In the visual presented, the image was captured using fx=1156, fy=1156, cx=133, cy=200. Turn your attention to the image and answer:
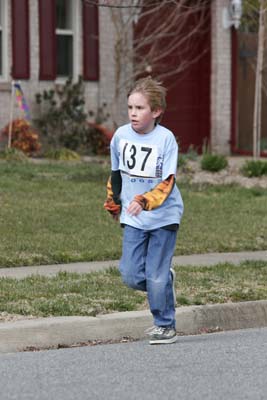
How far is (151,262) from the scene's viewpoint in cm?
800

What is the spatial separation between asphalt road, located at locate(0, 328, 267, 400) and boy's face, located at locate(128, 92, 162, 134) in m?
1.53

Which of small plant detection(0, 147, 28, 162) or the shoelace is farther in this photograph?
small plant detection(0, 147, 28, 162)

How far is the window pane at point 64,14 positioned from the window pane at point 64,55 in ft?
0.74

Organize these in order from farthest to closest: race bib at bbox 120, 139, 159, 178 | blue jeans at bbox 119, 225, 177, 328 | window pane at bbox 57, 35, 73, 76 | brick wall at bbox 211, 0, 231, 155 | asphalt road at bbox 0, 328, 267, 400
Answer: brick wall at bbox 211, 0, 231, 155
window pane at bbox 57, 35, 73, 76
blue jeans at bbox 119, 225, 177, 328
race bib at bbox 120, 139, 159, 178
asphalt road at bbox 0, 328, 267, 400

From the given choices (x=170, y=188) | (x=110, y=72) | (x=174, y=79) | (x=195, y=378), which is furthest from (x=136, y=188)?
(x=174, y=79)

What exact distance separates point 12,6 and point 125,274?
43.1 ft

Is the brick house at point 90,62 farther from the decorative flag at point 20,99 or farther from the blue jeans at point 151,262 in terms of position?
the blue jeans at point 151,262

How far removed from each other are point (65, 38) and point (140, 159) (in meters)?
14.0

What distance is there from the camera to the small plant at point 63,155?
19.5m

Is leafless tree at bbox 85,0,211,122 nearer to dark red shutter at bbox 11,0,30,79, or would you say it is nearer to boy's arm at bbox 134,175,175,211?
dark red shutter at bbox 11,0,30,79

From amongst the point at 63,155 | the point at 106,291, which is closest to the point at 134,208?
the point at 106,291

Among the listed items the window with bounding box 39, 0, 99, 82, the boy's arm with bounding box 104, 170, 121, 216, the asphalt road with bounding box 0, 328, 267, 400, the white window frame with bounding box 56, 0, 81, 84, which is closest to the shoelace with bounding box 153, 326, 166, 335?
the asphalt road with bounding box 0, 328, 267, 400

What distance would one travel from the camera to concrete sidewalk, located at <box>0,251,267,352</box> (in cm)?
815

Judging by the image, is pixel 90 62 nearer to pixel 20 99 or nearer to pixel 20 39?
pixel 20 39
